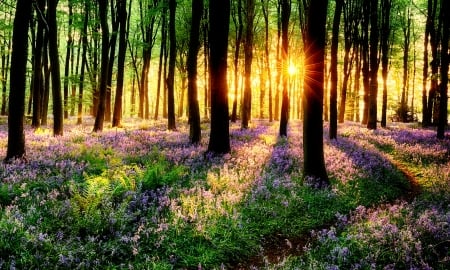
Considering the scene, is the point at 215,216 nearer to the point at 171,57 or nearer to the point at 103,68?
the point at 171,57

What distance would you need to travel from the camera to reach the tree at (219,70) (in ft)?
44.4

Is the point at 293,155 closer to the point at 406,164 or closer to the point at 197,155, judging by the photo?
the point at 197,155

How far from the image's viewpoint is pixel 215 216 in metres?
7.39

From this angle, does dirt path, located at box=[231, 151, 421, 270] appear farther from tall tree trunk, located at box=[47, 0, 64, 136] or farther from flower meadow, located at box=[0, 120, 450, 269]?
tall tree trunk, located at box=[47, 0, 64, 136]

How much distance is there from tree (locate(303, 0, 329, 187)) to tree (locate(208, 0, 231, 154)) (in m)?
3.95

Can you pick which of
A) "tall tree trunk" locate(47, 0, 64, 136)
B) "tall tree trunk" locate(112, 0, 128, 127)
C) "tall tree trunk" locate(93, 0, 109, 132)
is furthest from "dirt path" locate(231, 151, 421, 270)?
"tall tree trunk" locate(112, 0, 128, 127)

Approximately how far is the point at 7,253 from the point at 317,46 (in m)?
8.51

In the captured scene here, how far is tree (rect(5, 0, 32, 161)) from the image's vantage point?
429 inches

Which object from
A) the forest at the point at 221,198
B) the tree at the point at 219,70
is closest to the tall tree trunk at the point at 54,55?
the forest at the point at 221,198

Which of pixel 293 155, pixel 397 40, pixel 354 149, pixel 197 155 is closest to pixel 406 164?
pixel 354 149

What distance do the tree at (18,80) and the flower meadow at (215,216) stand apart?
28.0 inches

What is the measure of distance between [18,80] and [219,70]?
644 cm

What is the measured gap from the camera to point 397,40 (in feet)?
145

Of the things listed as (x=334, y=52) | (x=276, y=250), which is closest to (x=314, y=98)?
(x=276, y=250)
